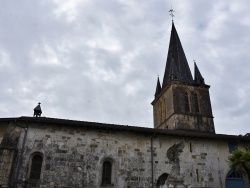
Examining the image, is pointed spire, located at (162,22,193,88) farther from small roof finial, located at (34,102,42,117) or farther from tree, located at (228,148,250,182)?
tree, located at (228,148,250,182)

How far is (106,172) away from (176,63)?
75.9 feet

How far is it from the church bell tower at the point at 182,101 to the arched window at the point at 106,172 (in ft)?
46.1

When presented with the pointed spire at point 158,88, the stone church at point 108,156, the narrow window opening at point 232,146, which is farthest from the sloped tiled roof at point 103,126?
the pointed spire at point 158,88

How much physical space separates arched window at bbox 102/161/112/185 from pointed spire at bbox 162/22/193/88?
18.7 metres

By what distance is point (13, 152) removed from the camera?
45.0 ft

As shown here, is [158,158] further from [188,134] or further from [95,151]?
[95,151]

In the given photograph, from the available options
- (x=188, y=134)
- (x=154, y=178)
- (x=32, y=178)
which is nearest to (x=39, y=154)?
(x=32, y=178)

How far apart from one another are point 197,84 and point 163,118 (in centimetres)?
597

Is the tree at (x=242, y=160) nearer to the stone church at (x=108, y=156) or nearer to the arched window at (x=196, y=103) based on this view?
the stone church at (x=108, y=156)

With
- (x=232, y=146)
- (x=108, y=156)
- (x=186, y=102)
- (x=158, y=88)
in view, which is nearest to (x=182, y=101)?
(x=186, y=102)

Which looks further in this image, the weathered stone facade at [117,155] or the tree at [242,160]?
the weathered stone facade at [117,155]

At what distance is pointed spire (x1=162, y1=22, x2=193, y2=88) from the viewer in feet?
108

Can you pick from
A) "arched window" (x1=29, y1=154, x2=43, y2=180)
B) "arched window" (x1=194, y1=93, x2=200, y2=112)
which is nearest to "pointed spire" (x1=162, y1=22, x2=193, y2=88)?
"arched window" (x1=194, y1=93, x2=200, y2=112)

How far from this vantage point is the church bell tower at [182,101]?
94.6 ft
